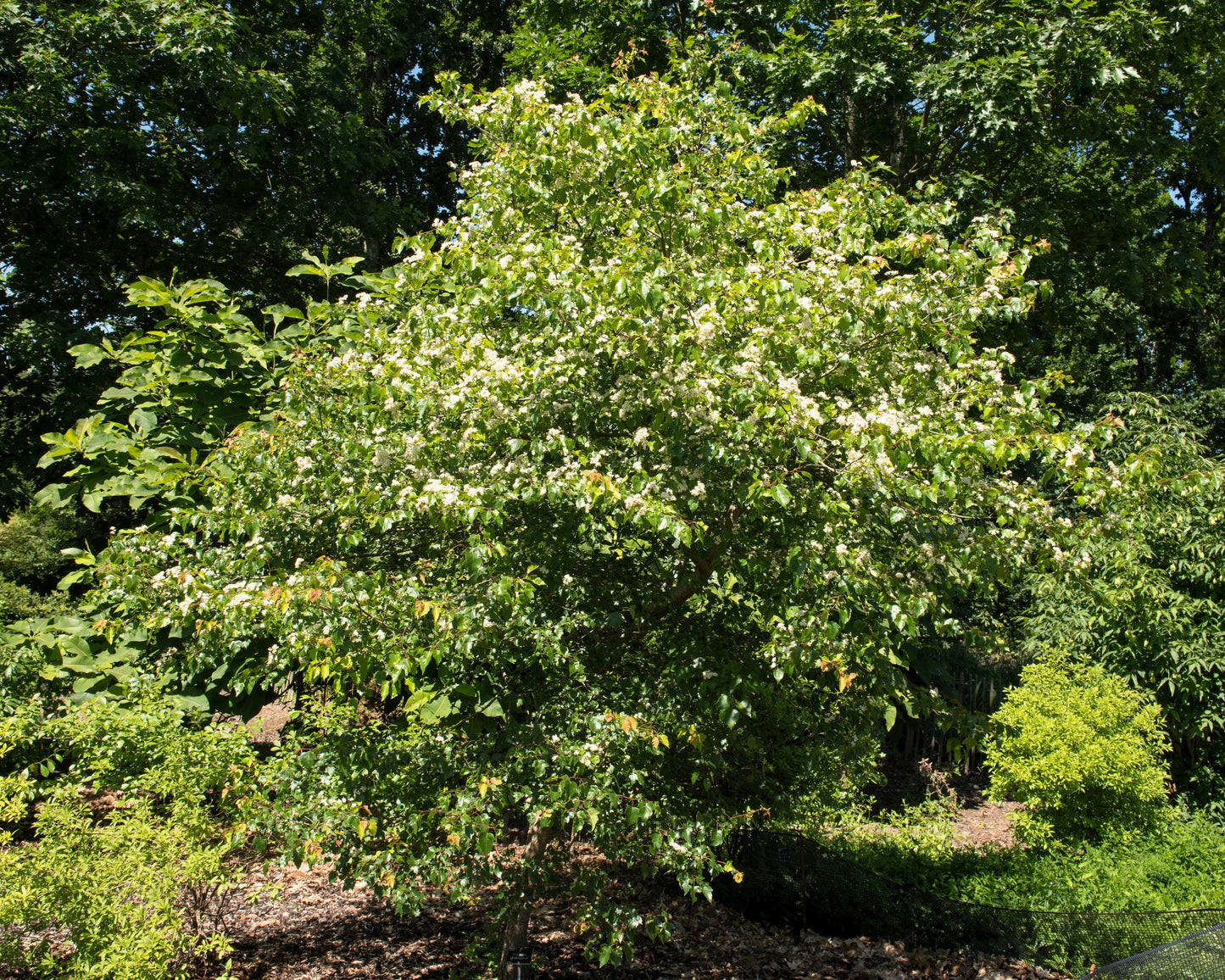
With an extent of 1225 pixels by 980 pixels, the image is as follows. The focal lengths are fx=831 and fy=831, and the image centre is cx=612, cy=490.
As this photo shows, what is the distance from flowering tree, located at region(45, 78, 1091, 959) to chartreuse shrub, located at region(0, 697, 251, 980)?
40cm

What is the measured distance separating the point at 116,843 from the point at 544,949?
9.63ft

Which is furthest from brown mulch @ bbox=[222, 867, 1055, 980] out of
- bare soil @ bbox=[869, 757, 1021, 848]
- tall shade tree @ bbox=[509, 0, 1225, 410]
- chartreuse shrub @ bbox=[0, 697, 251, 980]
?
tall shade tree @ bbox=[509, 0, 1225, 410]

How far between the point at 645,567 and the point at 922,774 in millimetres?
8616

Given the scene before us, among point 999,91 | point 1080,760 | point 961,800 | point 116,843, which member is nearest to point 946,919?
point 1080,760

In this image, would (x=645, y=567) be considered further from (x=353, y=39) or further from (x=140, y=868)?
(x=353, y=39)

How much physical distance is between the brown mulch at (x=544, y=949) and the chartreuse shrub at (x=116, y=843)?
1165 mm

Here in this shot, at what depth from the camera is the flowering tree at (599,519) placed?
3.04 metres

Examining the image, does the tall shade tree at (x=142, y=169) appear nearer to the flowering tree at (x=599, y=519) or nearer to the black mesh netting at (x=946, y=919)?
the flowering tree at (x=599, y=519)

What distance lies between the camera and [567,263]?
343 centimetres

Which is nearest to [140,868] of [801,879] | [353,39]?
[801,879]

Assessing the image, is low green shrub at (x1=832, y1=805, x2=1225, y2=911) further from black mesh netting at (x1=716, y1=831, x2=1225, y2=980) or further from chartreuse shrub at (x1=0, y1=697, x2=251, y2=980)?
chartreuse shrub at (x1=0, y1=697, x2=251, y2=980)

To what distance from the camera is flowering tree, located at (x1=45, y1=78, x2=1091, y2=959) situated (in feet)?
9.96

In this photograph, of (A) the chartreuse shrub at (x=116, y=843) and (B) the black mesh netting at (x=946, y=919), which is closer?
(A) the chartreuse shrub at (x=116, y=843)

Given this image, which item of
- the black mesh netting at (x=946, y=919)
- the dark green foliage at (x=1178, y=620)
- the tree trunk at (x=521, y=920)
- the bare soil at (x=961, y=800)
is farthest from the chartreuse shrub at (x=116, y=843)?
the dark green foliage at (x=1178, y=620)
